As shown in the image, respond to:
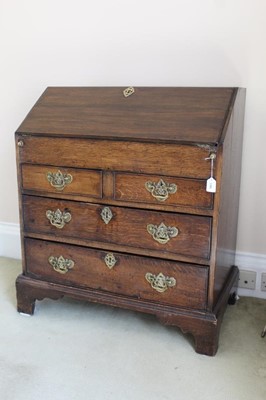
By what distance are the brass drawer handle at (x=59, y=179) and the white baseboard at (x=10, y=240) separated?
0.90 meters

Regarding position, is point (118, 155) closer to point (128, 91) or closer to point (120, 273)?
point (128, 91)

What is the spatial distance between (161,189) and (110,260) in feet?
1.28

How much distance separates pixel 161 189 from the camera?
63.6 inches

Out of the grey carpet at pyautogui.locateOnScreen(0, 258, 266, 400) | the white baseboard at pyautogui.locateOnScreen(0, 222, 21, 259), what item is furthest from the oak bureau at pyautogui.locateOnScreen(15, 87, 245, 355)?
the white baseboard at pyautogui.locateOnScreen(0, 222, 21, 259)

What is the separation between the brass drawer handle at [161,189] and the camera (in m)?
1.60

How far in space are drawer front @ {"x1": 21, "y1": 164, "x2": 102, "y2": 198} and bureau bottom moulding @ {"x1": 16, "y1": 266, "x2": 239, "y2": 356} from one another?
0.43 meters

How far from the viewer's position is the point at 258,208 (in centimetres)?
210

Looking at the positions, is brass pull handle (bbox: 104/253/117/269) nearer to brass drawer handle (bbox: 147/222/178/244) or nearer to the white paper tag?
brass drawer handle (bbox: 147/222/178/244)

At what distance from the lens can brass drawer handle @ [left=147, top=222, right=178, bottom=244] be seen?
165 cm

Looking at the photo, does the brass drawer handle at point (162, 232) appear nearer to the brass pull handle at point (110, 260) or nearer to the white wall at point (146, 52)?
the brass pull handle at point (110, 260)

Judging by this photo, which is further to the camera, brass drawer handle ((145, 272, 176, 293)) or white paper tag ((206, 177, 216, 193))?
brass drawer handle ((145, 272, 176, 293))

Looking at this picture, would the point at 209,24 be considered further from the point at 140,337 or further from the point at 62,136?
the point at 140,337

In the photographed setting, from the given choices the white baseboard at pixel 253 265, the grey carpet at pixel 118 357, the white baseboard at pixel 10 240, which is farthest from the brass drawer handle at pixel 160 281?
the white baseboard at pixel 10 240

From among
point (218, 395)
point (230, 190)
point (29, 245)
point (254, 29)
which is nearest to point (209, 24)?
point (254, 29)
